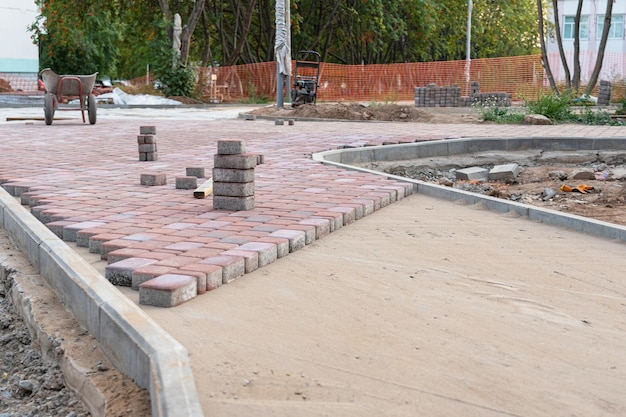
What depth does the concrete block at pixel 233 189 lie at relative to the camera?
562 cm

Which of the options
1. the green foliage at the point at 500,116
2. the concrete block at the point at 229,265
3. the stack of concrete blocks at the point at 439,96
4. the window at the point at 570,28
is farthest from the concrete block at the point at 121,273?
the window at the point at 570,28

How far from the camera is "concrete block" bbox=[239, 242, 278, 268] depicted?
4.39 metres

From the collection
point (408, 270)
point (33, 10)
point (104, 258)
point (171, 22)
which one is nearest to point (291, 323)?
point (408, 270)

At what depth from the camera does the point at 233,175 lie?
5609 mm

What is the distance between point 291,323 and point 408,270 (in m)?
1.11

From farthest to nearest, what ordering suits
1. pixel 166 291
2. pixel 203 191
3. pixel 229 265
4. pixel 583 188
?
pixel 583 188
pixel 203 191
pixel 229 265
pixel 166 291

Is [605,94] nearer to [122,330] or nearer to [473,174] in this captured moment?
[473,174]

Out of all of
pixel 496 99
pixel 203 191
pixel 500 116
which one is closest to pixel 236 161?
pixel 203 191

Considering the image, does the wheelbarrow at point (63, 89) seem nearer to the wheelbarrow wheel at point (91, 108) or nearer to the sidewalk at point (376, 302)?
the wheelbarrow wheel at point (91, 108)

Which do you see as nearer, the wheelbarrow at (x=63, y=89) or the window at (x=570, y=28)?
the wheelbarrow at (x=63, y=89)

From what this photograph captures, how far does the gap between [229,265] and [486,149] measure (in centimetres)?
766

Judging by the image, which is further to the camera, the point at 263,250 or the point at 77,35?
the point at 77,35

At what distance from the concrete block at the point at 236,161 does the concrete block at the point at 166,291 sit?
5.96 feet

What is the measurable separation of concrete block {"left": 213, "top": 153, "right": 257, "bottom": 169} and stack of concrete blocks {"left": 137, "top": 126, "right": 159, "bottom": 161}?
3.37 m
